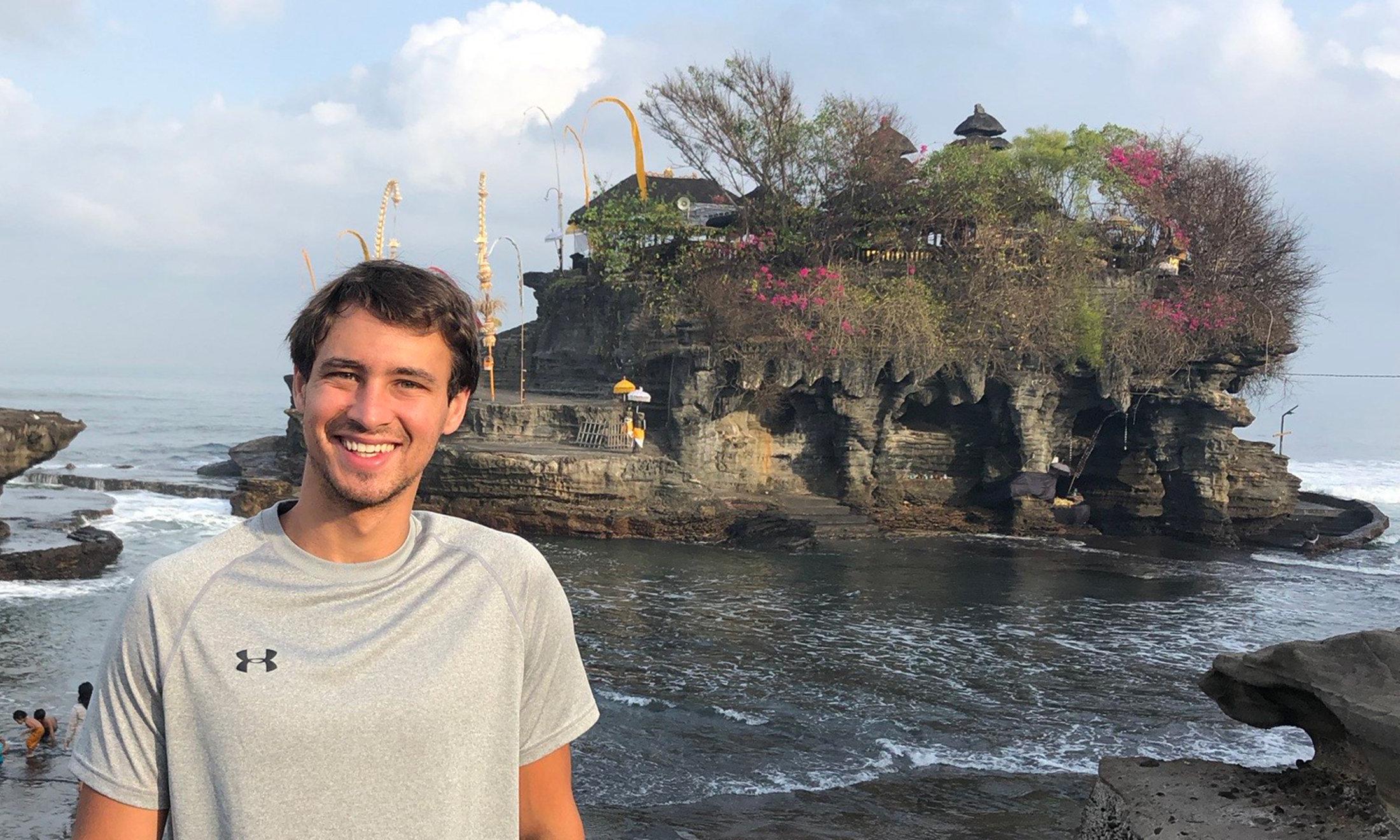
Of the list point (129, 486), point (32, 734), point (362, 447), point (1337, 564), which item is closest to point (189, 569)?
point (362, 447)

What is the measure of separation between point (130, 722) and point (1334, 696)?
19.4 ft

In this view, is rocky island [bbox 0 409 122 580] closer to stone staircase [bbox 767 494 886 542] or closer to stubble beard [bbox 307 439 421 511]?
stone staircase [bbox 767 494 886 542]

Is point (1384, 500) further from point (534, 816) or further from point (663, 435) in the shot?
point (534, 816)

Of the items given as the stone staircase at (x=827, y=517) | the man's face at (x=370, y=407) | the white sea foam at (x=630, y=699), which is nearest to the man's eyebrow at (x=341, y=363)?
the man's face at (x=370, y=407)

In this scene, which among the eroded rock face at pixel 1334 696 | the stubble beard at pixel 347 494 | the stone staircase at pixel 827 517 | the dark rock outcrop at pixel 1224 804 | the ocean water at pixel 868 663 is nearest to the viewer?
the stubble beard at pixel 347 494

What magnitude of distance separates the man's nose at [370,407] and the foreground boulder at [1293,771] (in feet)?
18.1

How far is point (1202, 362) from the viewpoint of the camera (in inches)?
1013

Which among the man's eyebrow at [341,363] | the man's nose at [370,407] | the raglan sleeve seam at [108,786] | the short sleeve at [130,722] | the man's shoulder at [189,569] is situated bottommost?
the raglan sleeve seam at [108,786]

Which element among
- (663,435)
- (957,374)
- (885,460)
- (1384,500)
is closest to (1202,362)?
(957,374)

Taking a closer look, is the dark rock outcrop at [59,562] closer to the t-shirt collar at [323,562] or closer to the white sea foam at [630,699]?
the white sea foam at [630,699]

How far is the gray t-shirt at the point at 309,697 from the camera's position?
62.1 inches

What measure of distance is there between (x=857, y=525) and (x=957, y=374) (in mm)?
4099

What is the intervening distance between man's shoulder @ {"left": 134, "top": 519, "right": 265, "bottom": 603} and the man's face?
0.15 m

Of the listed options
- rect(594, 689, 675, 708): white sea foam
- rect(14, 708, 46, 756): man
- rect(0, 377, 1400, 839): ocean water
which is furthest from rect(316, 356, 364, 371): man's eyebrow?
rect(594, 689, 675, 708): white sea foam
